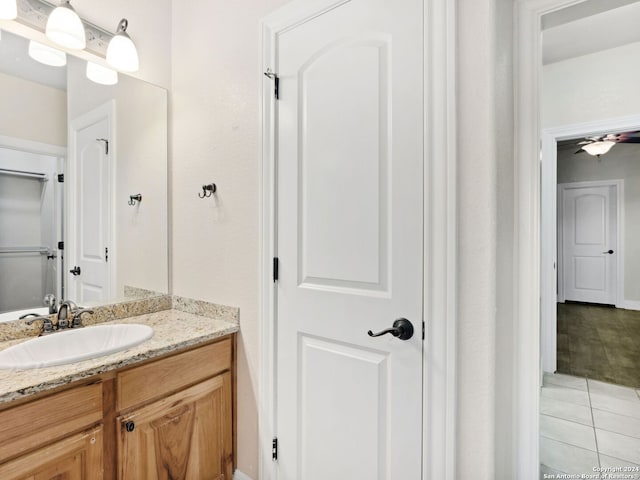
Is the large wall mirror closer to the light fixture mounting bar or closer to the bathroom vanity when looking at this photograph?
the light fixture mounting bar

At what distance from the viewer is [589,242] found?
5930 mm

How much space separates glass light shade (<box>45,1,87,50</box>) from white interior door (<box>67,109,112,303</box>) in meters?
0.31

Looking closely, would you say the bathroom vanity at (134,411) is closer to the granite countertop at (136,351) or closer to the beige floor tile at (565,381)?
the granite countertop at (136,351)

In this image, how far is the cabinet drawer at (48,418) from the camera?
3.16ft

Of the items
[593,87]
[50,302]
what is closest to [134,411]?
[50,302]

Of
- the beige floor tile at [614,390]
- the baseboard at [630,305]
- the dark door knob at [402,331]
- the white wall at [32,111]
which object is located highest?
the white wall at [32,111]

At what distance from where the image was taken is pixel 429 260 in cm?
110

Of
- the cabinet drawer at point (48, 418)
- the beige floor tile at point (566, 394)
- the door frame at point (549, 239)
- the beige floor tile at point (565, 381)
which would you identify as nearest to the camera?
the cabinet drawer at point (48, 418)

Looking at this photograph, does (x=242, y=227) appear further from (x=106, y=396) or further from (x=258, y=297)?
(x=106, y=396)

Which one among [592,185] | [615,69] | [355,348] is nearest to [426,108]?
[355,348]

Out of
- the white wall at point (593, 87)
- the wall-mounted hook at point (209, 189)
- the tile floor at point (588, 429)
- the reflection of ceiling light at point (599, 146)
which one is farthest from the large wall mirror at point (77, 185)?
the reflection of ceiling light at point (599, 146)

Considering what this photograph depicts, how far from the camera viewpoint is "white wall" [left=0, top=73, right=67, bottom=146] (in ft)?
4.69

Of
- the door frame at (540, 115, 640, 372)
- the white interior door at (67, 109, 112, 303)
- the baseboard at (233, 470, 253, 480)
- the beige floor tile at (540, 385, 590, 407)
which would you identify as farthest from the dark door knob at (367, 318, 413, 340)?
the door frame at (540, 115, 640, 372)

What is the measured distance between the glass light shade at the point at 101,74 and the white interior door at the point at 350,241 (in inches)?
36.0
